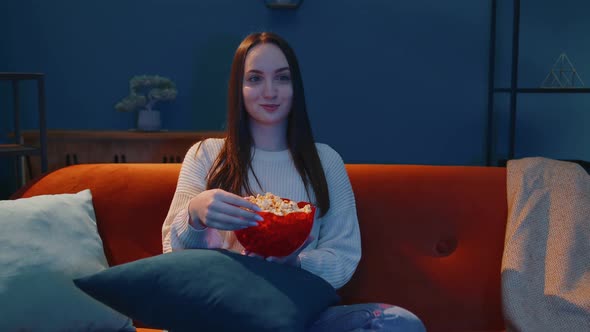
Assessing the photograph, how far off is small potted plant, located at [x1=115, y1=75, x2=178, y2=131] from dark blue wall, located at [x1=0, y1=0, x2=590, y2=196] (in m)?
0.25

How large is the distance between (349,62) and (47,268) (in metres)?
2.66

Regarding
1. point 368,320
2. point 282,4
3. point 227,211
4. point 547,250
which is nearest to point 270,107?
point 227,211

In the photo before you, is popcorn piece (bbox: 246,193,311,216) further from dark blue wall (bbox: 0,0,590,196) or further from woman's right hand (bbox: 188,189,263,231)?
dark blue wall (bbox: 0,0,590,196)

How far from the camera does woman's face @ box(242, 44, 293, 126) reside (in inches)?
68.2

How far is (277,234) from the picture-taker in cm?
136

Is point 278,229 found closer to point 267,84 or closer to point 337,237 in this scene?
point 337,237

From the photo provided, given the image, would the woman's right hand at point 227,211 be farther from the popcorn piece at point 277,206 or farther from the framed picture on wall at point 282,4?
the framed picture on wall at point 282,4

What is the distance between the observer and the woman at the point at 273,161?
1669 mm

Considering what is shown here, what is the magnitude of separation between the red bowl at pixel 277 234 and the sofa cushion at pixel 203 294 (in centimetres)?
5

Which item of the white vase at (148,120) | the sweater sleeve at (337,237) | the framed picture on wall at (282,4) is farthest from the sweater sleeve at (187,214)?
the framed picture on wall at (282,4)

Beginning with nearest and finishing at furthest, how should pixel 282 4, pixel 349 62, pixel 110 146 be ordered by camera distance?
1. pixel 110 146
2. pixel 282 4
3. pixel 349 62

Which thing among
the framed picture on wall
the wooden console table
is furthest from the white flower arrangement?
the framed picture on wall

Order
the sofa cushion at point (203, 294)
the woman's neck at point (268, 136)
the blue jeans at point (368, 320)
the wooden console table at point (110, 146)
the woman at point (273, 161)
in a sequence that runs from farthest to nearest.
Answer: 1. the wooden console table at point (110, 146)
2. the woman's neck at point (268, 136)
3. the woman at point (273, 161)
4. the blue jeans at point (368, 320)
5. the sofa cushion at point (203, 294)

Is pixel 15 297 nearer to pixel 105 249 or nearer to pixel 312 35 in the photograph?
pixel 105 249
